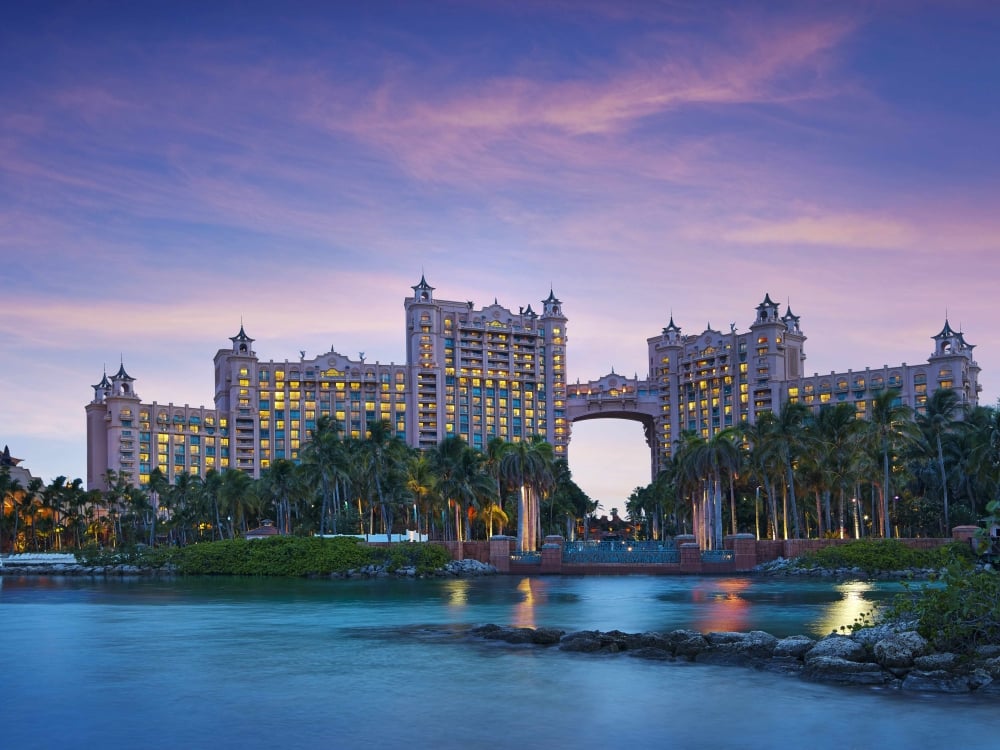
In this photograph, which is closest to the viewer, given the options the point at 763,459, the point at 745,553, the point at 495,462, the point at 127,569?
the point at 745,553

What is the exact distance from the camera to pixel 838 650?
29.4 metres

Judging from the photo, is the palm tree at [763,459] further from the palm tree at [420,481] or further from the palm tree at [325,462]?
the palm tree at [325,462]

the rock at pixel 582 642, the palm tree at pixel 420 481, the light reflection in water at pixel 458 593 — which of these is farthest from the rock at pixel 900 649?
the palm tree at pixel 420 481

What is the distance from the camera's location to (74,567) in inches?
4301

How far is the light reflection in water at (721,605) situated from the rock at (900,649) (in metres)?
9.39

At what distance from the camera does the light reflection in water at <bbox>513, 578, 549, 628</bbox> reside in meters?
47.4

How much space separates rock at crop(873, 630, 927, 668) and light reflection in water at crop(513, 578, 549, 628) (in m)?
18.1

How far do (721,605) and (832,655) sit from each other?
2569cm

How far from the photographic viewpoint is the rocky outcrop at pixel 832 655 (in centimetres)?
2642

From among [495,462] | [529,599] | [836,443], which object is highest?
[836,443]

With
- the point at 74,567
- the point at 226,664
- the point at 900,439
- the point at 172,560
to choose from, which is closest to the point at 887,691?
the point at 226,664

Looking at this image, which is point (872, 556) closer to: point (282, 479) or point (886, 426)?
point (886, 426)

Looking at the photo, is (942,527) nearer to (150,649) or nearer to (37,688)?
(150,649)

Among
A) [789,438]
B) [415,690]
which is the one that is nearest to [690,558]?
[789,438]
